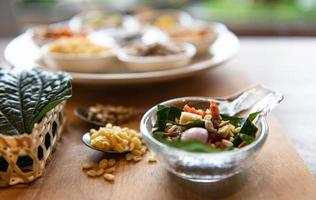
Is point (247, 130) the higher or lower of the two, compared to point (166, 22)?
higher

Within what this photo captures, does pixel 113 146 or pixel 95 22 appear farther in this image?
pixel 95 22

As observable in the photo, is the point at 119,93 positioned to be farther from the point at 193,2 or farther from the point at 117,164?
the point at 193,2

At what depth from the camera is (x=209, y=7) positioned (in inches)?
94.6

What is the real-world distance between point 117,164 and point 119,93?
33 cm

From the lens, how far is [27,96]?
0.75 meters

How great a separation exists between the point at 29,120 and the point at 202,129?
249 millimetres

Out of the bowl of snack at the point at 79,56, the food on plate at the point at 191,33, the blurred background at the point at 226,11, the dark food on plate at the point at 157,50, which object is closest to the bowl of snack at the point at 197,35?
the food on plate at the point at 191,33

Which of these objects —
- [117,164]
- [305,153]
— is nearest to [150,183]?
[117,164]

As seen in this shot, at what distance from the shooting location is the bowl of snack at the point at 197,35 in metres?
1.21

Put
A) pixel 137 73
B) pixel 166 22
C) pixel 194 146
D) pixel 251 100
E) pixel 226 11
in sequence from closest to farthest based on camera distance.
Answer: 1. pixel 194 146
2. pixel 251 100
3. pixel 137 73
4. pixel 166 22
5. pixel 226 11

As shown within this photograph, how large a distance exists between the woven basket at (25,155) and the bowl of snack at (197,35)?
59 cm

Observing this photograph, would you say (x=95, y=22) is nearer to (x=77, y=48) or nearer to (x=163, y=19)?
(x=163, y=19)

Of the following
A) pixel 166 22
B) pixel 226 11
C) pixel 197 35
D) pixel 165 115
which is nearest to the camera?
pixel 165 115

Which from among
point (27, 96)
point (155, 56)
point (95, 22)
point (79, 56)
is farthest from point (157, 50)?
point (95, 22)
